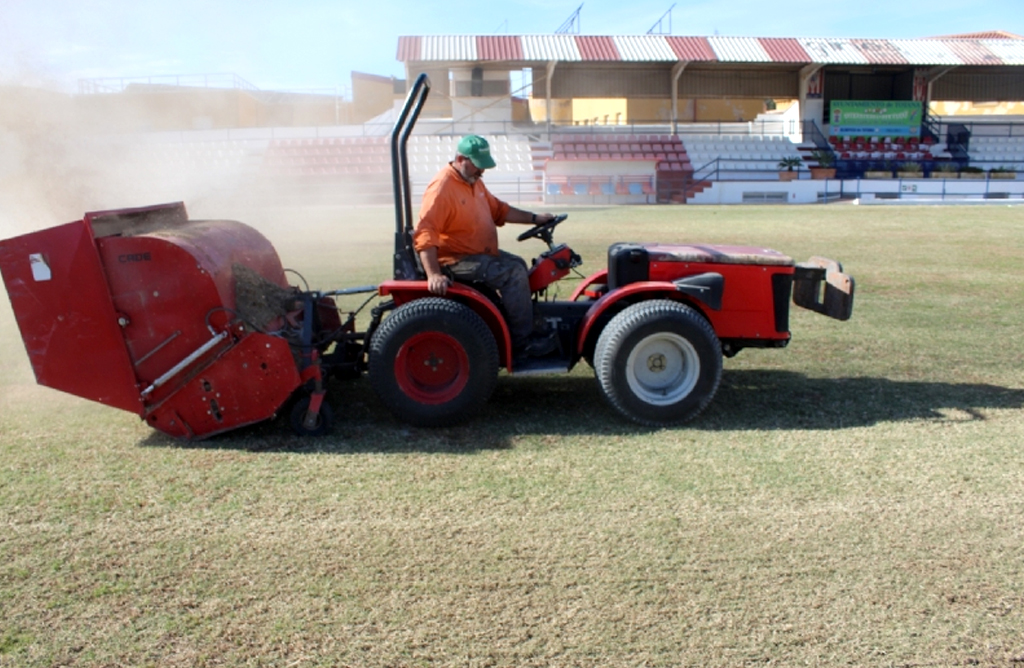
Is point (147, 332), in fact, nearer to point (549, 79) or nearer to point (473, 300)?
point (473, 300)

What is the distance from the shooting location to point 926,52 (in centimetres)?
3872

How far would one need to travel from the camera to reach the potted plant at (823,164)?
33469 millimetres

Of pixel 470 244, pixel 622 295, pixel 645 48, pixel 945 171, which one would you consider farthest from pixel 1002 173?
pixel 470 244

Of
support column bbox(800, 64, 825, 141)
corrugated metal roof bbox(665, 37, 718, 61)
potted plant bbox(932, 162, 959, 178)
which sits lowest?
potted plant bbox(932, 162, 959, 178)

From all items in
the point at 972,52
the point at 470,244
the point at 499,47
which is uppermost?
the point at 499,47

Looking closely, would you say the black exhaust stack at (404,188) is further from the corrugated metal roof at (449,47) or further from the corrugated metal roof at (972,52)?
the corrugated metal roof at (972,52)

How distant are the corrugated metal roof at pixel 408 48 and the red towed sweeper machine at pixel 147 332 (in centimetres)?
3191

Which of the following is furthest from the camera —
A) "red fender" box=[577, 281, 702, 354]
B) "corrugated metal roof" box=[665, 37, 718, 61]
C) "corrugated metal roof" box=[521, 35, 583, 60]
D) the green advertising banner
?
the green advertising banner

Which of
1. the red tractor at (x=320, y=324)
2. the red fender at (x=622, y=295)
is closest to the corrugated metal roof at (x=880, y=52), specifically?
the red tractor at (x=320, y=324)

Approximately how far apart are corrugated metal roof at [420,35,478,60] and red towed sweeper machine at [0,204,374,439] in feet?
106

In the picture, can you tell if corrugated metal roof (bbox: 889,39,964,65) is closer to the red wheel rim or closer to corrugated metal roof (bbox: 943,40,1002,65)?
corrugated metal roof (bbox: 943,40,1002,65)

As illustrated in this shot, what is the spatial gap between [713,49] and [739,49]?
1.15 meters

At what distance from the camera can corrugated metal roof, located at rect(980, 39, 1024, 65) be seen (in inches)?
1517

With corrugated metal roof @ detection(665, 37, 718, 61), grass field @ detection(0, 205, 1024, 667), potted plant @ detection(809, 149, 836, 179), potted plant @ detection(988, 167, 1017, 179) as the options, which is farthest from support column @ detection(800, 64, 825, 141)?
grass field @ detection(0, 205, 1024, 667)
